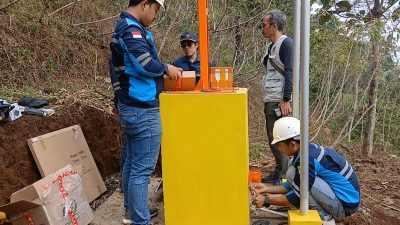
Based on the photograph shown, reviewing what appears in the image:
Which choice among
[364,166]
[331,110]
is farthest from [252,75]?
[364,166]

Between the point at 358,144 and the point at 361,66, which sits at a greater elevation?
the point at 361,66

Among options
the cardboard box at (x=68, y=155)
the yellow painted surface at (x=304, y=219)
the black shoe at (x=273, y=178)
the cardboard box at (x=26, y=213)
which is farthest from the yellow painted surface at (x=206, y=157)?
the black shoe at (x=273, y=178)

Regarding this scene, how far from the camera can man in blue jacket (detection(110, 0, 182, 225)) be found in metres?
2.64

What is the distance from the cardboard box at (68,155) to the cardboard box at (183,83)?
1.29 metres

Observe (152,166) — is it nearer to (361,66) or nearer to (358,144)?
(361,66)

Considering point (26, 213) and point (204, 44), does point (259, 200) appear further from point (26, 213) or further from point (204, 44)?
point (26, 213)

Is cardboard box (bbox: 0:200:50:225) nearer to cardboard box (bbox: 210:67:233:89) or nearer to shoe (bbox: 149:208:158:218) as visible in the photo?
shoe (bbox: 149:208:158:218)

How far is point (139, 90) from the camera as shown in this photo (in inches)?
108

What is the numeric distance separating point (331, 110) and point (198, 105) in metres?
5.74

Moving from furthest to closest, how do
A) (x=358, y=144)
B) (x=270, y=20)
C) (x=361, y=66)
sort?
(x=358, y=144) → (x=361, y=66) → (x=270, y=20)

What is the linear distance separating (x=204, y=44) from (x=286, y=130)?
89 cm

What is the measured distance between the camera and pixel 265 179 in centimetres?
427

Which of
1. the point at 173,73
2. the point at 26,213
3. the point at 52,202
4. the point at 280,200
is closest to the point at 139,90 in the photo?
the point at 173,73

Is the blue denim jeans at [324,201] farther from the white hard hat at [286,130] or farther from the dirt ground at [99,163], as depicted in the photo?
the dirt ground at [99,163]
